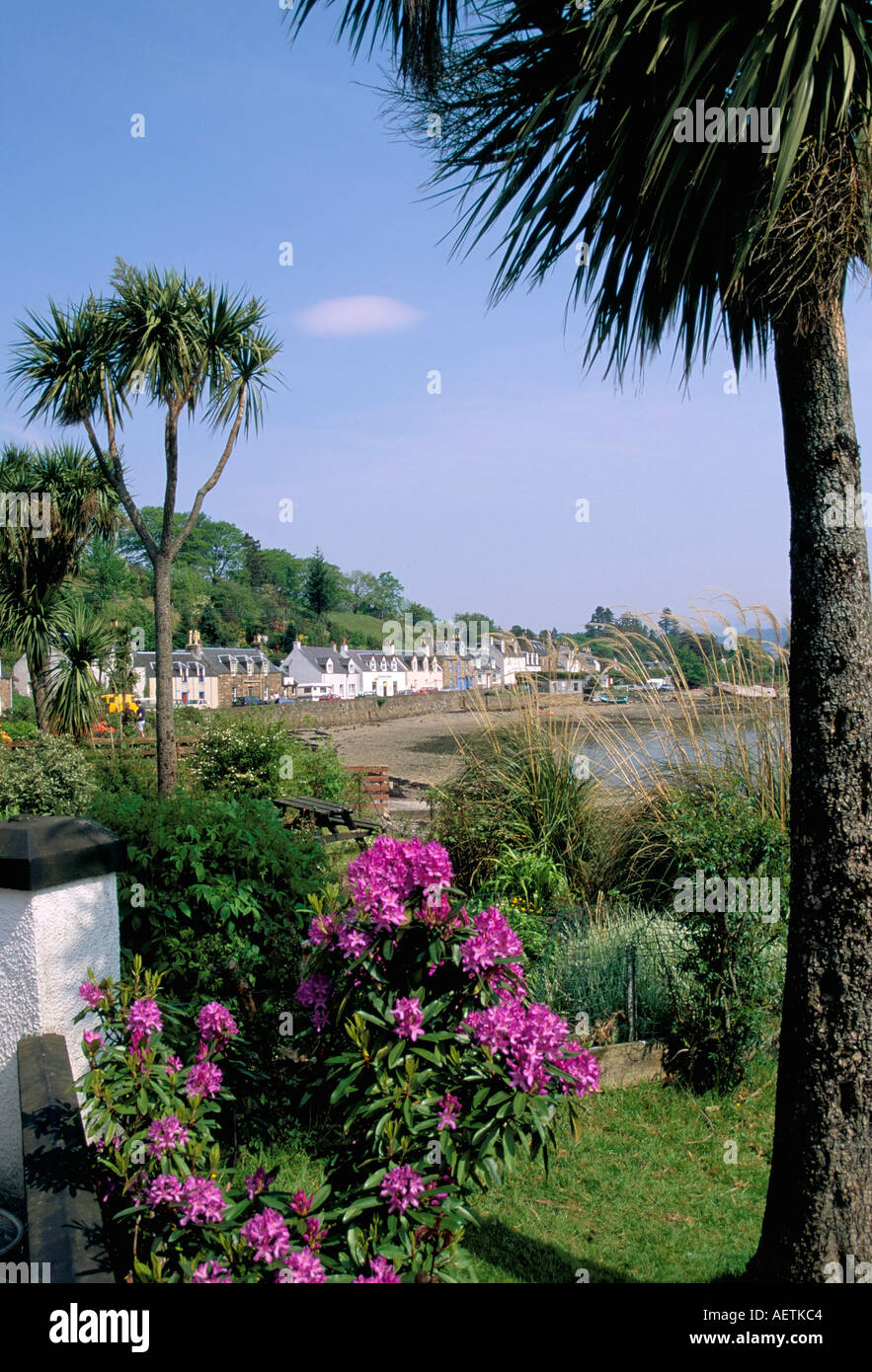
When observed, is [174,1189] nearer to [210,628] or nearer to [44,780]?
[44,780]

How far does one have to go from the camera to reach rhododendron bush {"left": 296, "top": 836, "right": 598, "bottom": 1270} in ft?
6.49

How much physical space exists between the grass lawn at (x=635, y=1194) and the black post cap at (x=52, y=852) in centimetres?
186

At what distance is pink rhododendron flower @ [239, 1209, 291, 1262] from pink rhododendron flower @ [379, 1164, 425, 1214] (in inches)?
9.9

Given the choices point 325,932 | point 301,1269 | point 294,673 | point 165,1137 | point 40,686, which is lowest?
point 301,1269

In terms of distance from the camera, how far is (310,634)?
100562 mm

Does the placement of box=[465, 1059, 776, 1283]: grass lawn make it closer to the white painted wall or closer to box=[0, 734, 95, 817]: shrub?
the white painted wall

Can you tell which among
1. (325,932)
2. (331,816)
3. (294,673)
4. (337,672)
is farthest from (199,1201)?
(337,672)

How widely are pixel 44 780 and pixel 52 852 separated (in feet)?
20.8

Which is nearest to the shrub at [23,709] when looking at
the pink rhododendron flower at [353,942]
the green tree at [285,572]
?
the pink rhododendron flower at [353,942]

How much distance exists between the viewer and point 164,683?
34.7ft

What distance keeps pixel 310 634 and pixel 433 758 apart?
7094cm

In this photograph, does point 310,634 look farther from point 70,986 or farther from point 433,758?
point 70,986

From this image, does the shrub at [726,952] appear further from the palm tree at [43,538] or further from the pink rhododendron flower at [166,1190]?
the palm tree at [43,538]
